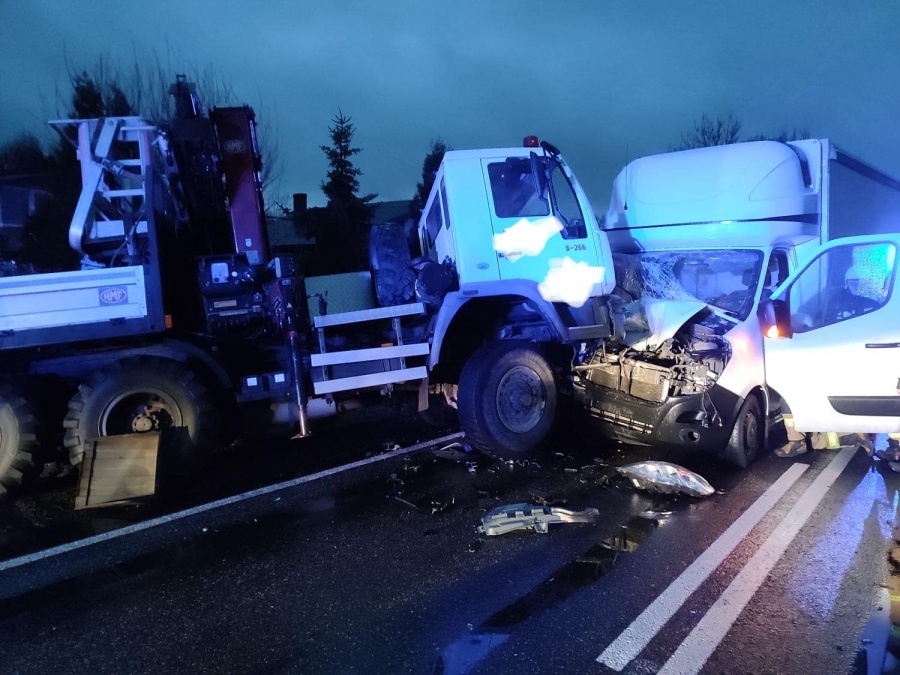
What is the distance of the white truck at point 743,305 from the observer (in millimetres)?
4672

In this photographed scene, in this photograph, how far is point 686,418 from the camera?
5066 mm

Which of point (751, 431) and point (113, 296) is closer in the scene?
point (113, 296)

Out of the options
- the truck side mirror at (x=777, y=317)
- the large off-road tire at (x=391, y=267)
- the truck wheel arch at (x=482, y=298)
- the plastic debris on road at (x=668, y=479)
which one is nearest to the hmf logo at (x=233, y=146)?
the large off-road tire at (x=391, y=267)

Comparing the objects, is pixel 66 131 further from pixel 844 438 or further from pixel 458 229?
pixel 844 438

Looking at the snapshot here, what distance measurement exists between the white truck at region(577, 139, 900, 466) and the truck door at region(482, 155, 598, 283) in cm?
90

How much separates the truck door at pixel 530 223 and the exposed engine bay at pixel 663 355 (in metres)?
0.85

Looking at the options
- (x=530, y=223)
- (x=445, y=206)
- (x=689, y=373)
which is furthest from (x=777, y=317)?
(x=445, y=206)

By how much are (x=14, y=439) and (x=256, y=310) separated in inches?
91.5

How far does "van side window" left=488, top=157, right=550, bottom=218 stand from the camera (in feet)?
18.3

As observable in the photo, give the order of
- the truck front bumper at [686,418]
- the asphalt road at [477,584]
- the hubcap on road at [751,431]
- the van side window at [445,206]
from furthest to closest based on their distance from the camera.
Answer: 1. the van side window at [445,206]
2. the hubcap on road at [751,431]
3. the truck front bumper at [686,418]
4. the asphalt road at [477,584]

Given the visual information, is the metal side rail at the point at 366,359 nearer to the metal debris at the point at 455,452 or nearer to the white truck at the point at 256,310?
the white truck at the point at 256,310

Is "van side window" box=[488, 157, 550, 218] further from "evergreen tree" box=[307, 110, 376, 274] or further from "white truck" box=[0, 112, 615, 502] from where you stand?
"evergreen tree" box=[307, 110, 376, 274]

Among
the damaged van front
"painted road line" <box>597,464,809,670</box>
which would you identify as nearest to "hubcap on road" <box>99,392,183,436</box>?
the damaged van front

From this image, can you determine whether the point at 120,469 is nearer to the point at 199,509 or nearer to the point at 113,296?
the point at 199,509
